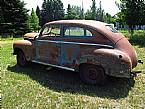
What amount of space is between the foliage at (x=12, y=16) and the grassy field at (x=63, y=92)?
85.9 ft

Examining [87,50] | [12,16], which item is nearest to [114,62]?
[87,50]

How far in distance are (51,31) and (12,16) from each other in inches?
1059

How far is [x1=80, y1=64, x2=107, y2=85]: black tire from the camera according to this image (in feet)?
23.7

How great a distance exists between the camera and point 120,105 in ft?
19.5

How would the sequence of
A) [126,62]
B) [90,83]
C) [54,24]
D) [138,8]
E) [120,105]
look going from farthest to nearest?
[138,8], [54,24], [90,83], [126,62], [120,105]

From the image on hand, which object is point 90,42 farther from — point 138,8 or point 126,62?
point 138,8

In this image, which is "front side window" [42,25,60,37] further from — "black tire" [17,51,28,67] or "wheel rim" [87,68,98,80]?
"wheel rim" [87,68,98,80]

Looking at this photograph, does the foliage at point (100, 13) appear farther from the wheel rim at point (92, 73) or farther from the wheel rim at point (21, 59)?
the wheel rim at point (92, 73)

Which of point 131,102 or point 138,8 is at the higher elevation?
point 138,8

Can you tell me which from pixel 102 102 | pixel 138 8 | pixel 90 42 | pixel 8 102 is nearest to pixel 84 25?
pixel 90 42

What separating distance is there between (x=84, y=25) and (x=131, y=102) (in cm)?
270

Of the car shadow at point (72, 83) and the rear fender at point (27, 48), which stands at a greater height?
the rear fender at point (27, 48)

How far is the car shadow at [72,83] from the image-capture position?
6.82 m

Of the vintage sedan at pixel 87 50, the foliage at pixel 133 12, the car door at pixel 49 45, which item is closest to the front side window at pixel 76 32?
the vintage sedan at pixel 87 50
